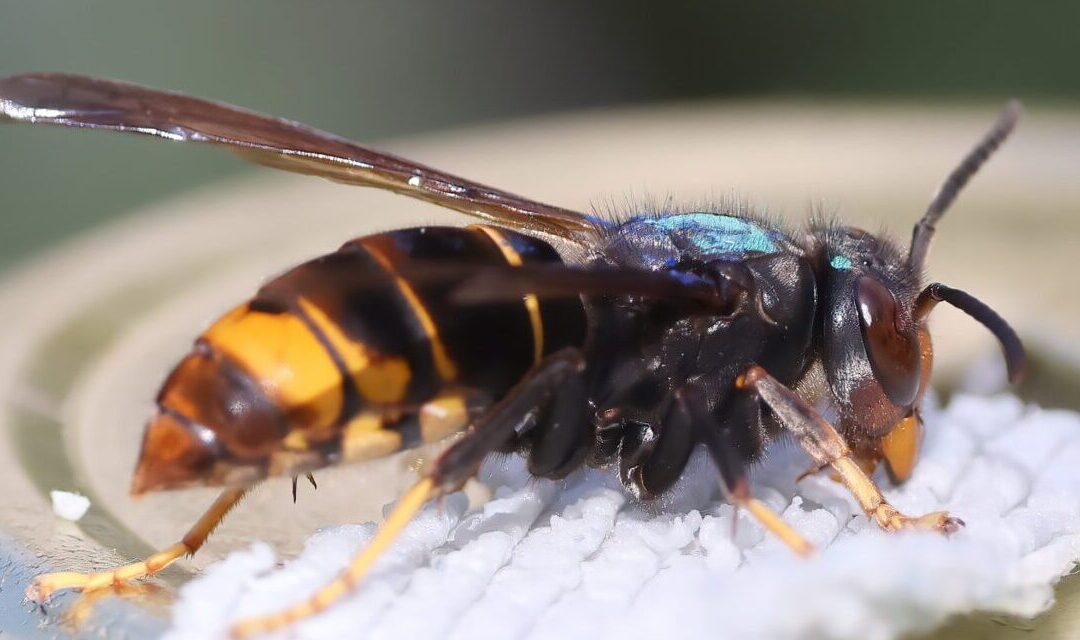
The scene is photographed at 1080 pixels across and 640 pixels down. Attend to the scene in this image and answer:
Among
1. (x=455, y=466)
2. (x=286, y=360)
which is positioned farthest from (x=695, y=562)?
(x=286, y=360)

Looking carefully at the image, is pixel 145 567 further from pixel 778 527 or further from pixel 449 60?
pixel 449 60

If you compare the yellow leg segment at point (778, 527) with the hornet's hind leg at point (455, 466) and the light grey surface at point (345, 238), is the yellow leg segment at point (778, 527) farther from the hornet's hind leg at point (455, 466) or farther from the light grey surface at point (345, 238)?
the light grey surface at point (345, 238)

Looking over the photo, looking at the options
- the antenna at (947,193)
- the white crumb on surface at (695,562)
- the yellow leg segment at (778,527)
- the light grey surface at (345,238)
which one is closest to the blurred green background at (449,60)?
the light grey surface at (345,238)

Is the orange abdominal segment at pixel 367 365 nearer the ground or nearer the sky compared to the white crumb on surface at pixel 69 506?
nearer the sky

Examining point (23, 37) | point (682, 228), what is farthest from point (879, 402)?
point (23, 37)

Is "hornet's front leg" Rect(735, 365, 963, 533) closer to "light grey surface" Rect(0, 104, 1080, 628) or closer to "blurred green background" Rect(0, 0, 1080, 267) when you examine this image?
"light grey surface" Rect(0, 104, 1080, 628)

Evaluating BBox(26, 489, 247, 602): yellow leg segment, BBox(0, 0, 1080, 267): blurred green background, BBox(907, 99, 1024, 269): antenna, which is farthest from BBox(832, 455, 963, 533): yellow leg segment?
BBox(0, 0, 1080, 267): blurred green background
